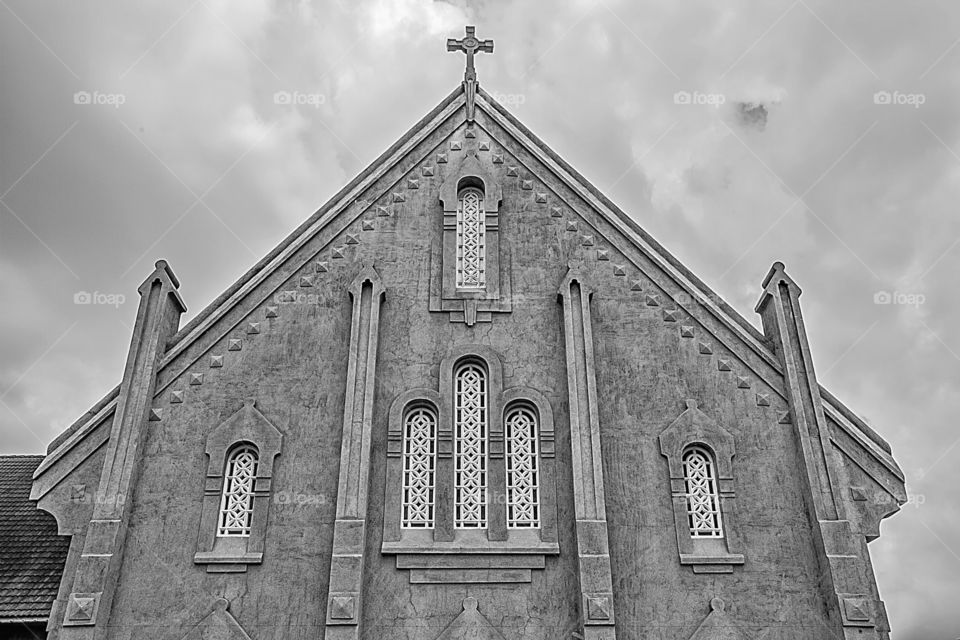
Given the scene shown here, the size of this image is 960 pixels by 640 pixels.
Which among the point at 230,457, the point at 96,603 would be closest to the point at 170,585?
the point at 96,603

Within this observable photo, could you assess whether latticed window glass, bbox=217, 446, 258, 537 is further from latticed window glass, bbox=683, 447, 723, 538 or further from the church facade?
latticed window glass, bbox=683, 447, 723, 538

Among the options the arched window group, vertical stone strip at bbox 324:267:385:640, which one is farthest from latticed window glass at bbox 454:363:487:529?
vertical stone strip at bbox 324:267:385:640

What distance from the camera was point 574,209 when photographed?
19375 mm

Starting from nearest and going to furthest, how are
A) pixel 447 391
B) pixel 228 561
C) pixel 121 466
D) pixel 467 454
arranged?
1. pixel 228 561
2. pixel 121 466
3. pixel 467 454
4. pixel 447 391

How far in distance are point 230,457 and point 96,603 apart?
10.7 feet

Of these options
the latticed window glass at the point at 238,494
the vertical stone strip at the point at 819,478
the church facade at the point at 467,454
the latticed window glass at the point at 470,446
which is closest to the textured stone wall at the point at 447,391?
the church facade at the point at 467,454

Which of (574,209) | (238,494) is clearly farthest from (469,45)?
(238,494)

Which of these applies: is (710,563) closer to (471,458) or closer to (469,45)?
(471,458)

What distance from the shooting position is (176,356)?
57.1 feet

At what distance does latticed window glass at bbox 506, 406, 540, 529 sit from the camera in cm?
1594

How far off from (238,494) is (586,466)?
6.23 m

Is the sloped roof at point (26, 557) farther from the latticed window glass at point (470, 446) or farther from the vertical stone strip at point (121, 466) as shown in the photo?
the latticed window glass at point (470, 446)

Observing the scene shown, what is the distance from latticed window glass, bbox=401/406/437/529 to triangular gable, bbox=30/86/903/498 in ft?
14.7

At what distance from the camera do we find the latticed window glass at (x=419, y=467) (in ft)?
52.3
